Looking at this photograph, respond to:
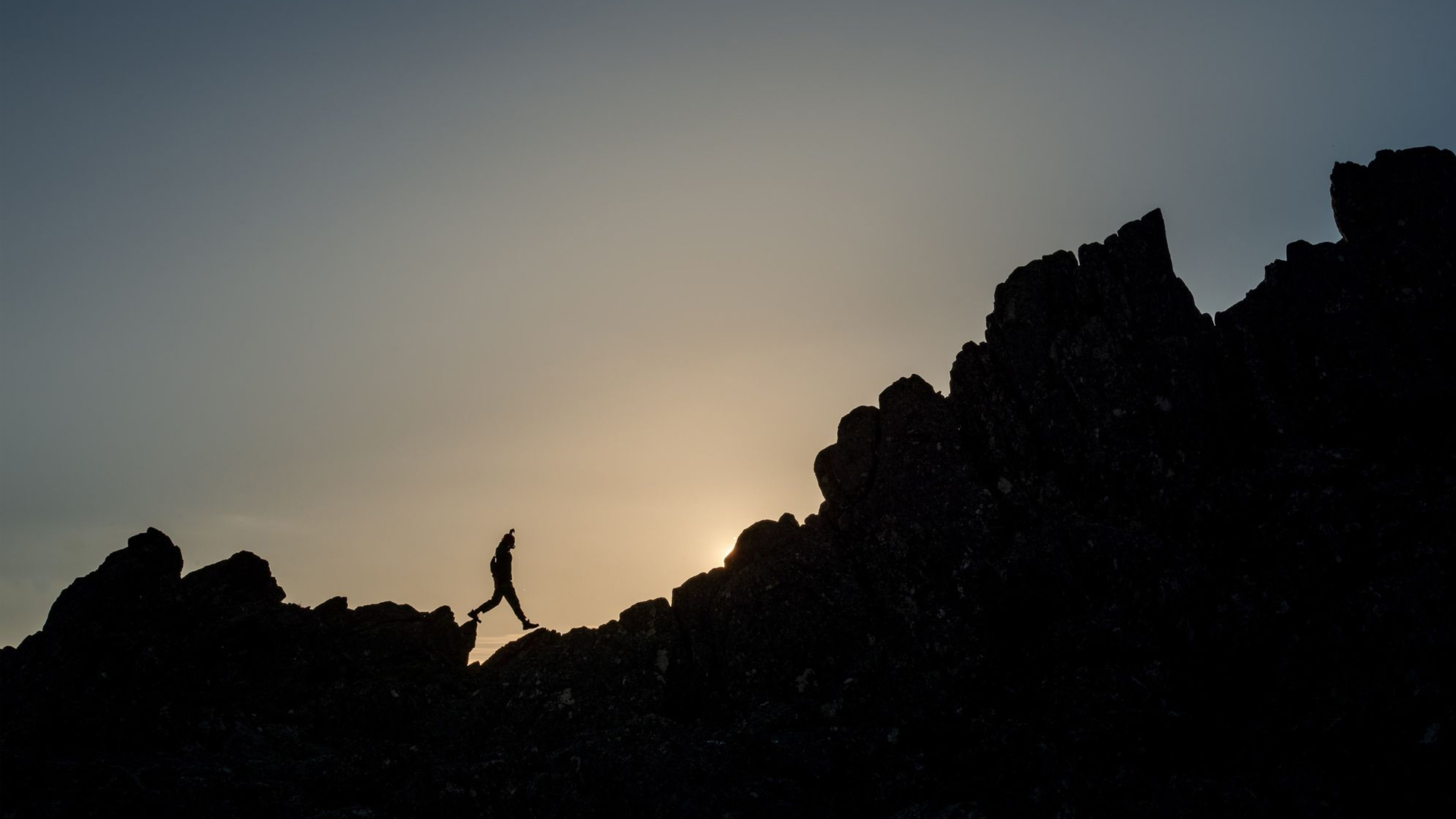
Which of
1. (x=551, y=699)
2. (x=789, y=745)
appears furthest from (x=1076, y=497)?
(x=551, y=699)

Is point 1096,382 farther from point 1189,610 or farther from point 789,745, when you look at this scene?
point 789,745

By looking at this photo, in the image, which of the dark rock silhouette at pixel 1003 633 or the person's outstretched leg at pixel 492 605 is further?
the person's outstretched leg at pixel 492 605

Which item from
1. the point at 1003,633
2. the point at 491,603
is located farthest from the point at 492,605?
the point at 1003,633

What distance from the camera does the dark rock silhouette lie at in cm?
2719

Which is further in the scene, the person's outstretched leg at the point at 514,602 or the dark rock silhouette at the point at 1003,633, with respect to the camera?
the person's outstretched leg at the point at 514,602

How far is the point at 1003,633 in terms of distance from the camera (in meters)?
33.2

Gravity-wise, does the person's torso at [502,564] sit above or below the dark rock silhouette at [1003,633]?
above

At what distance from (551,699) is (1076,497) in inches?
915

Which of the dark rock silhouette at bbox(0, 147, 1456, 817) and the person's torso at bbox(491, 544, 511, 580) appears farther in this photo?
the person's torso at bbox(491, 544, 511, 580)

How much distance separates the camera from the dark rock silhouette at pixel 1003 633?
2719 centimetres

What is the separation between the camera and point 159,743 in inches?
1307

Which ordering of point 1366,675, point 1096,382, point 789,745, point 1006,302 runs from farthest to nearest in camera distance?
point 1006,302
point 1096,382
point 789,745
point 1366,675

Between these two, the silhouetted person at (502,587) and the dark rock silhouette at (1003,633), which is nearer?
the dark rock silhouette at (1003,633)

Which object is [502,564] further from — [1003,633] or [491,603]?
[1003,633]
